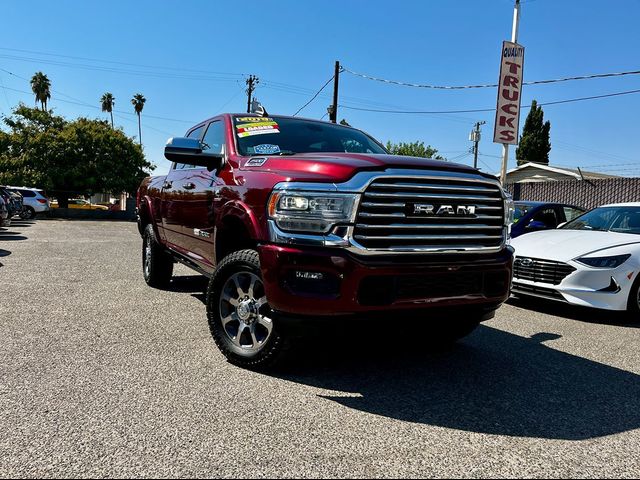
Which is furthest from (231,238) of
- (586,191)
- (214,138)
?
(586,191)

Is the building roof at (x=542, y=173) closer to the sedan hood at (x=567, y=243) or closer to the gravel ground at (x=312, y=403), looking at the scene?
the sedan hood at (x=567, y=243)

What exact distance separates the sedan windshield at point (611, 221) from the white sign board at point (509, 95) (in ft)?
17.5

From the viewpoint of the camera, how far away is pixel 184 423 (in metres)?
2.87

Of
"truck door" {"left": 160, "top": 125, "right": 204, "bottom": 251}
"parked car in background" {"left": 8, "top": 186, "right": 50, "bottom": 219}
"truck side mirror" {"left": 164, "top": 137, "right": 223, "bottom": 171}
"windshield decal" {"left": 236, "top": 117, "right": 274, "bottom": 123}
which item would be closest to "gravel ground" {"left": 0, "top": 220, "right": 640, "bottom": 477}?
"truck door" {"left": 160, "top": 125, "right": 204, "bottom": 251}

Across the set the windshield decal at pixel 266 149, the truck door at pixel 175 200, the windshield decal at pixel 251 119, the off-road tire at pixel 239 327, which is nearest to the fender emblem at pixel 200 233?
the truck door at pixel 175 200

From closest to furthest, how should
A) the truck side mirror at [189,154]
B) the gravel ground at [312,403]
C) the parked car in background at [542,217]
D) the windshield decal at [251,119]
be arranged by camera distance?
1. the gravel ground at [312,403]
2. the truck side mirror at [189,154]
3. the windshield decal at [251,119]
4. the parked car in background at [542,217]

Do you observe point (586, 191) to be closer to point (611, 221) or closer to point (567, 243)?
point (611, 221)

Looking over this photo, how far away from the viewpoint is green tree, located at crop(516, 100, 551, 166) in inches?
2144

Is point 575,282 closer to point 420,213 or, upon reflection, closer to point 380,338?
point 380,338

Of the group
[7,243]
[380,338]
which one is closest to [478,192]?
[380,338]

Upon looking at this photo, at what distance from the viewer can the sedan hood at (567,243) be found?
6148mm

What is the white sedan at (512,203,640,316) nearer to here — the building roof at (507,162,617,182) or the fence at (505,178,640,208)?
the fence at (505,178,640,208)

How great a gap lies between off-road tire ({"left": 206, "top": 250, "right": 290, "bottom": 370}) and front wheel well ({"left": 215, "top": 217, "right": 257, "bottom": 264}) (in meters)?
0.17

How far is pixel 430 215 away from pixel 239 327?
1594 mm
